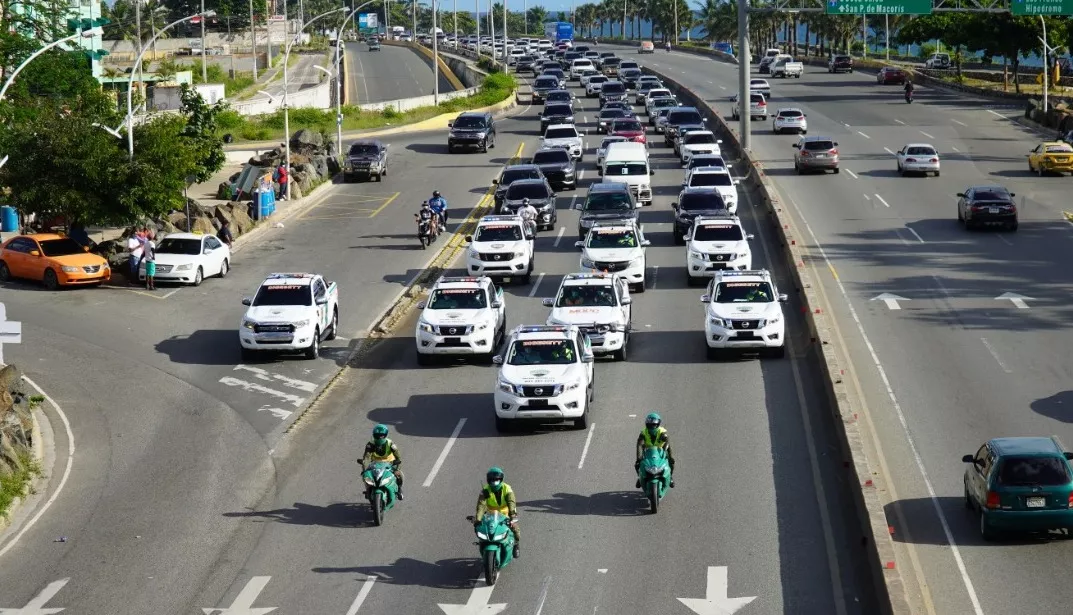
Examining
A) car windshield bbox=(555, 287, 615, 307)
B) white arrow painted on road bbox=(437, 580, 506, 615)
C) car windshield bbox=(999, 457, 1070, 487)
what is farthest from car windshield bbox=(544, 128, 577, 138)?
white arrow painted on road bbox=(437, 580, 506, 615)

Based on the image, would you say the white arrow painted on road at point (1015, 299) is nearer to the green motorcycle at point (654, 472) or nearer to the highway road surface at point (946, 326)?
the highway road surface at point (946, 326)

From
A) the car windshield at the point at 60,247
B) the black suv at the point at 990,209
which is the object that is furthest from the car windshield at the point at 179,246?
the black suv at the point at 990,209

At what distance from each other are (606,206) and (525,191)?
4.32 metres

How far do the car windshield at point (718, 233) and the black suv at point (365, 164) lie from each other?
1032 inches

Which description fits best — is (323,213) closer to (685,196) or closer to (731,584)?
(685,196)

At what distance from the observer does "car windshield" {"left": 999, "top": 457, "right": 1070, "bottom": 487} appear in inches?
766

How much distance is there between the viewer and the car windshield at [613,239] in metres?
38.7

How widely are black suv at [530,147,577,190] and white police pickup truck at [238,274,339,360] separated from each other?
24.5 m

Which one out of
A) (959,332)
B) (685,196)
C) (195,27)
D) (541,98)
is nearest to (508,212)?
(685,196)

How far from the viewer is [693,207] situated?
45.4 m

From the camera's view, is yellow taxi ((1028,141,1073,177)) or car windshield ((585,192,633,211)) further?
yellow taxi ((1028,141,1073,177))

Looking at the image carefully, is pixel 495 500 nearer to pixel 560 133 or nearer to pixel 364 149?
pixel 364 149

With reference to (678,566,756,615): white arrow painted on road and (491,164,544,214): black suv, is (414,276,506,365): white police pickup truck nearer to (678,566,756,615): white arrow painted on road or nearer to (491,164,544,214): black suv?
(678,566,756,615): white arrow painted on road

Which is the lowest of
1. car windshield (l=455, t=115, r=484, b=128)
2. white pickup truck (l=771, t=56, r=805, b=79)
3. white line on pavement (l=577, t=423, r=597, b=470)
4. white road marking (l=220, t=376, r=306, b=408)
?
white road marking (l=220, t=376, r=306, b=408)
